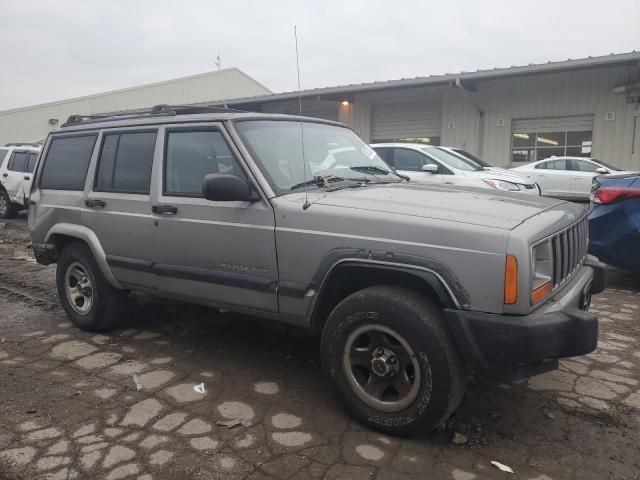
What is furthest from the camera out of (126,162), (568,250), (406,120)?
(406,120)

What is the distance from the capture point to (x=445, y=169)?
9570mm

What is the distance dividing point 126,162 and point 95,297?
1.21m

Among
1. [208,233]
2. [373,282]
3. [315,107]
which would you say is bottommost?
[373,282]

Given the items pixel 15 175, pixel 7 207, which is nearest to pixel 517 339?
pixel 15 175

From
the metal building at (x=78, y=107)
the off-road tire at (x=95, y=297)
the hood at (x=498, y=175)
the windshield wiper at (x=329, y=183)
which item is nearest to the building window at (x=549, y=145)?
the hood at (x=498, y=175)

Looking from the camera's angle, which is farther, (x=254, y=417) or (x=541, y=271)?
(x=254, y=417)

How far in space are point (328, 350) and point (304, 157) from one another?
1410 mm

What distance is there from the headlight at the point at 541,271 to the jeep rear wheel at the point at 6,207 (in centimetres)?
1377

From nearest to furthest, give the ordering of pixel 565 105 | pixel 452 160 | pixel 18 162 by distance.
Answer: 1. pixel 452 160
2. pixel 18 162
3. pixel 565 105

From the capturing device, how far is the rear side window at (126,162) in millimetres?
4094

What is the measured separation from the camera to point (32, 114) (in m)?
29.7

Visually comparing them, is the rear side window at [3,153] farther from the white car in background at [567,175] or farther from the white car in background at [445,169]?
the white car in background at [567,175]

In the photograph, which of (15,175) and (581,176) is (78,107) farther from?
(581,176)

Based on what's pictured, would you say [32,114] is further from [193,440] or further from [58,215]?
[193,440]
